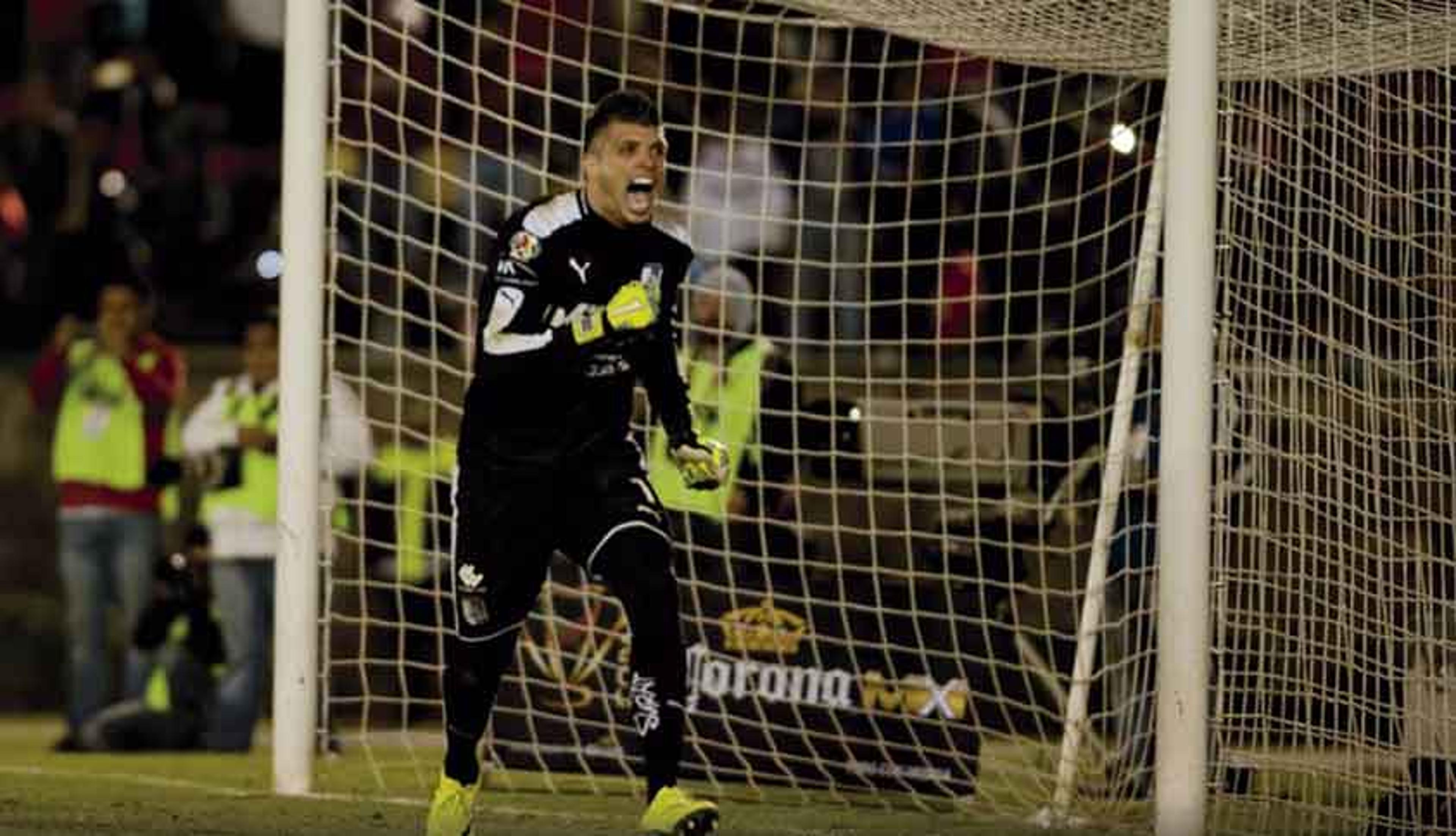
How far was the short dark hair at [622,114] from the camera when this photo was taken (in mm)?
7828

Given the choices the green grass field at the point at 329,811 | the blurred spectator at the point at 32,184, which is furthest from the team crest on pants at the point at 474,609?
the blurred spectator at the point at 32,184

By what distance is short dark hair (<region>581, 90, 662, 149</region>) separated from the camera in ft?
25.7

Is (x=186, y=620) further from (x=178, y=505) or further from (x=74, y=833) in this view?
(x=74, y=833)

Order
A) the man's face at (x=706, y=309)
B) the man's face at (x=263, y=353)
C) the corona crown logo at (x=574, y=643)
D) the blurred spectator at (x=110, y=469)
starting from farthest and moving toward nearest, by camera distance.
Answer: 1. the blurred spectator at (x=110, y=469)
2. the man's face at (x=263, y=353)
3. the man's face at (x=706, y=309)
4. the corona crown logo at (x=574, y=643)

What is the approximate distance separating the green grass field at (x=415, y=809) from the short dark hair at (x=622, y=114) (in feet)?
6.59

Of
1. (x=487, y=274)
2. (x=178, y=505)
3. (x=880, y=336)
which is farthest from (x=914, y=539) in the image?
(x=178, y=505)

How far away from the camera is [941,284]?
11656 mm

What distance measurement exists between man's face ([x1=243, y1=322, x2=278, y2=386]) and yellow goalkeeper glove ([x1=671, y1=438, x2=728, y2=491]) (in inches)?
234

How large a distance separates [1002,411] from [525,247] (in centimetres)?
361

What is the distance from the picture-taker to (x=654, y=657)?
25.3 ft

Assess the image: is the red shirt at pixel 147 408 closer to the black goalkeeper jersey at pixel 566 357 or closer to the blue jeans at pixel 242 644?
the blue jeans at pixel 242 644

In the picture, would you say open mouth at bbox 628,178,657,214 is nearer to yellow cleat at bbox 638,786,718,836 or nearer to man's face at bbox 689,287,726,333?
yellow cleat at bbox 638,786,718,836

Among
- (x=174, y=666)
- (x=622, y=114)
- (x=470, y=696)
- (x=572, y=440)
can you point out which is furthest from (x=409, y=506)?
(x=622, y=114)

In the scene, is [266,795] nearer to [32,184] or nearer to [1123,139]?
[1123,139]
